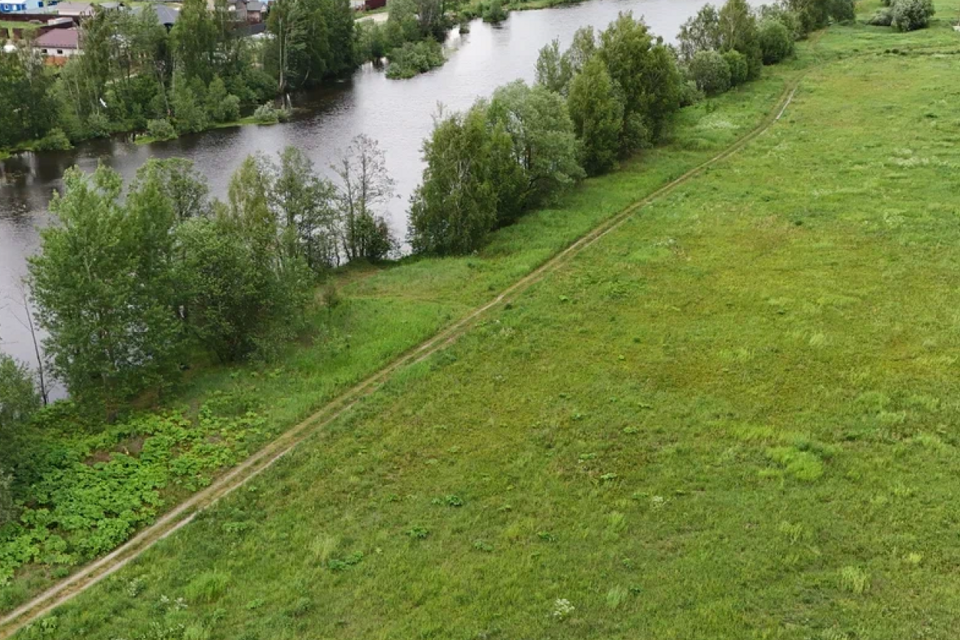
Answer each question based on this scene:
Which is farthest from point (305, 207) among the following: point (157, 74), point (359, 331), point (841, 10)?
point (841, 10)

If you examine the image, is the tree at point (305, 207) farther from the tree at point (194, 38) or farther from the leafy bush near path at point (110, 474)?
the tree at point (194, 38)

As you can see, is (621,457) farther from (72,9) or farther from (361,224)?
(72,9)

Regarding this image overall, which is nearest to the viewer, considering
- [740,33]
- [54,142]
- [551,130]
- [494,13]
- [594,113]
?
[551,130]

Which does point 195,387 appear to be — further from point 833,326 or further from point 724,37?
point 724,37

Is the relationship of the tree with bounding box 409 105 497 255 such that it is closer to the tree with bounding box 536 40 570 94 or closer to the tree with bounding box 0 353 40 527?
the tree with bounding box 536 40 570 94

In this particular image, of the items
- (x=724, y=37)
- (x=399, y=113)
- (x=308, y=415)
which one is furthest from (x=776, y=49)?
(x=308, y=415)

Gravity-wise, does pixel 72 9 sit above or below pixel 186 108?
above

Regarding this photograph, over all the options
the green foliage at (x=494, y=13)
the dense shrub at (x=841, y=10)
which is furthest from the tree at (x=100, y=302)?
the dense shrub at (x=841, y=10)

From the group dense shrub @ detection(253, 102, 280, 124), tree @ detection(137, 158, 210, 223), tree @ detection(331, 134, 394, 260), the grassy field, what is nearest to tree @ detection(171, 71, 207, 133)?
dense shrub @ detection(253, 102, 280, 124)
